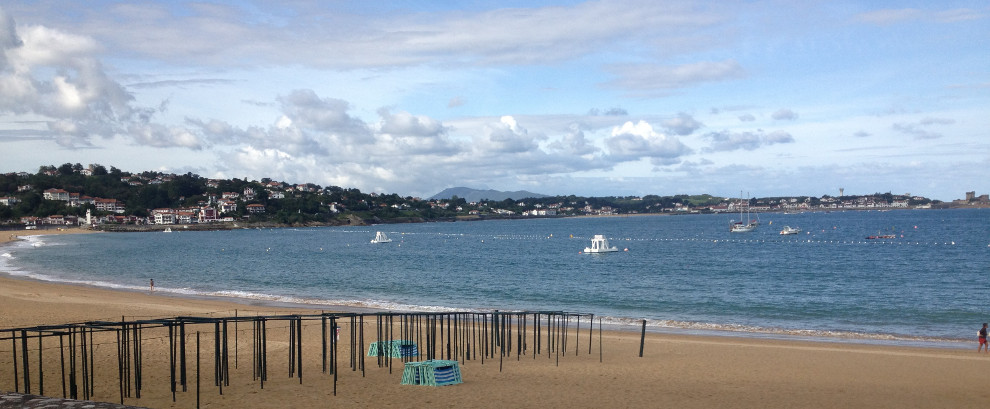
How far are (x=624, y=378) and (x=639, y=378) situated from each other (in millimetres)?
380

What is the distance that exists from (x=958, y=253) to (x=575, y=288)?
43.9 meters

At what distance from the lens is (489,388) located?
14922 mm

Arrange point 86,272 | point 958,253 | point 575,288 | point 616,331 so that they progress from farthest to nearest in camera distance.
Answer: point 958,253 → point 86,272 → point 575,288 → point 616,331

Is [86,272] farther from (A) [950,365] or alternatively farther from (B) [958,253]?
(B) [958,253]

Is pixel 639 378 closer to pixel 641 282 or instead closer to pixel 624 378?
pixel 624 378

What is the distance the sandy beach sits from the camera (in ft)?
45.6

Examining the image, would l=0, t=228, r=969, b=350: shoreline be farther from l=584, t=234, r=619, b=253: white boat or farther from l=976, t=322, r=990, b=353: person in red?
l=584, t=234, r=619, b=253: white boat

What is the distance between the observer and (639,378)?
53.8ft

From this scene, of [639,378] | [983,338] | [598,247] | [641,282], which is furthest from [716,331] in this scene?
[598,247]

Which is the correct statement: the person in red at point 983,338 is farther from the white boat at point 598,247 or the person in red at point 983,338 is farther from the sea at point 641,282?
the white boat at point 598,247

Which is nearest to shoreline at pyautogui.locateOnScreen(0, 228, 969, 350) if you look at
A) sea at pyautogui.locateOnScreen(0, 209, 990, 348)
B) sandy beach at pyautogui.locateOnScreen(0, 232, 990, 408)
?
sea at pyautogui.locateOnScreen(0, 209, 990, 348)

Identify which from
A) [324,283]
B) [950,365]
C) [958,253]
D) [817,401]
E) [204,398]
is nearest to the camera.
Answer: [204,398]

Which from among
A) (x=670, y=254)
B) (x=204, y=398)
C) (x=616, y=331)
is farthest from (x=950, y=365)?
(x=670, y=254)

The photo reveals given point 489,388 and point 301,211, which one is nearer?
point 489,388
